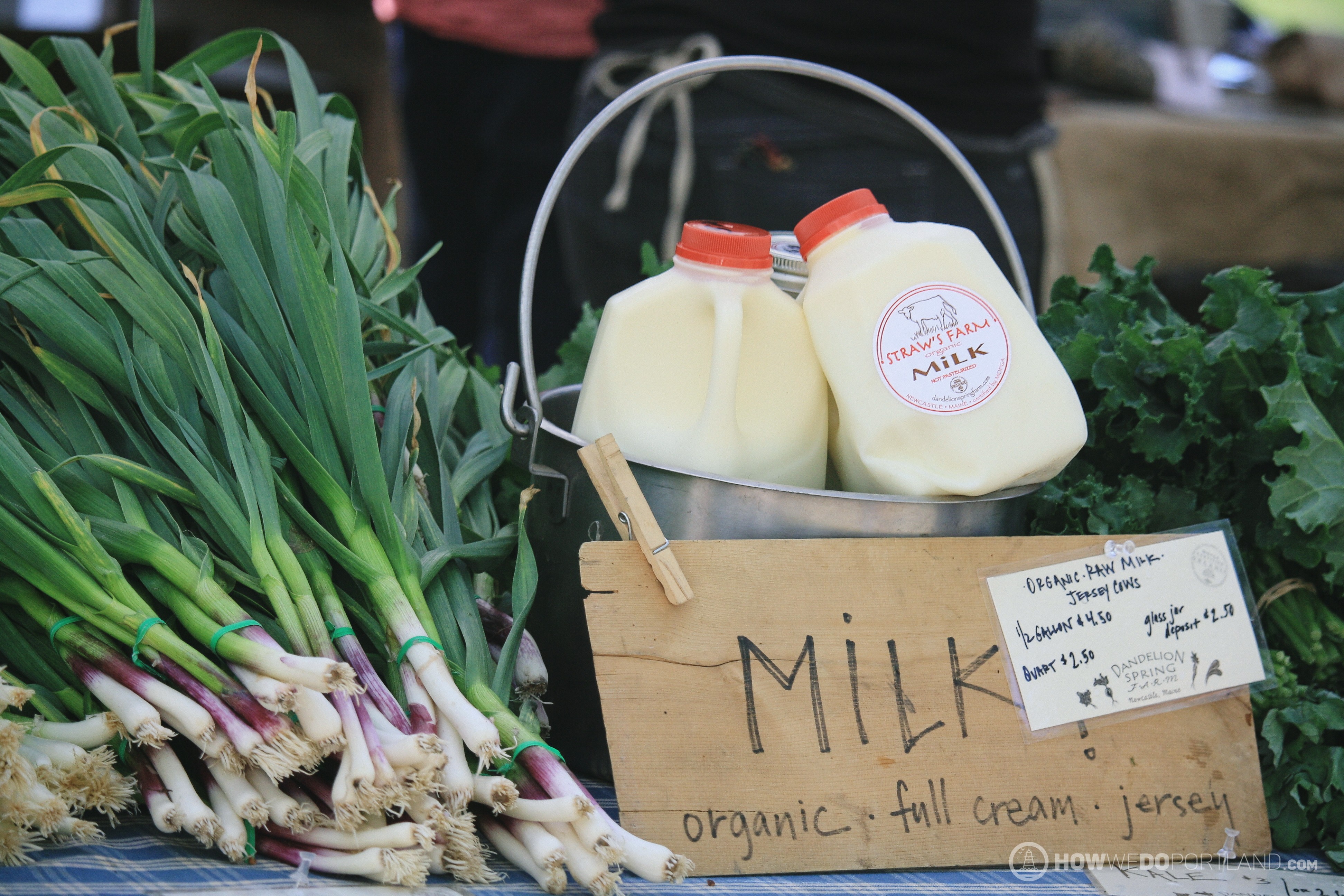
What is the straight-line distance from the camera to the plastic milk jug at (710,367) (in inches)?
35.6

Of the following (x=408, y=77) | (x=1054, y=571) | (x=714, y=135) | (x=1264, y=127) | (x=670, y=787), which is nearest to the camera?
(x=670, y=787)

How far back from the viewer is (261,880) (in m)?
0.74

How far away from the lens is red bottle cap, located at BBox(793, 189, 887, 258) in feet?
3.12

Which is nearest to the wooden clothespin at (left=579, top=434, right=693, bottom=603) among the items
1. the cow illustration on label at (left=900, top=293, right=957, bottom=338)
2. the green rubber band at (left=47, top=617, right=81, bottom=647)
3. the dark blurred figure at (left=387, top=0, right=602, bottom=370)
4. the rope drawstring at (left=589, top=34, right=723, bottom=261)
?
the cow illustration on label at (left=900, top=293, right=957, bottom=338)

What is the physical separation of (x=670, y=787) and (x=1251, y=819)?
0.55 metres

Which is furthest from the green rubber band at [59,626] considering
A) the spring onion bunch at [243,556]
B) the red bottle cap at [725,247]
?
the red bottle cap at [725,247]

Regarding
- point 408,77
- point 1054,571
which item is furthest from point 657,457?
point 408,77

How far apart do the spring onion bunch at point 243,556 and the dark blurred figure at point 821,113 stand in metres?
1.06

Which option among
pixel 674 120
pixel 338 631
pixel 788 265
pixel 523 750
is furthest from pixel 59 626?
pixel 674 120

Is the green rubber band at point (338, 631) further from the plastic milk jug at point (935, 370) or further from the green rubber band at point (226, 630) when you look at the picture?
the plastic milk jug at point (935, 370)

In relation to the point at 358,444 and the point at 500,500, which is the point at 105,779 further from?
the point at 500,500

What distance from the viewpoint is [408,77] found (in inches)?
109

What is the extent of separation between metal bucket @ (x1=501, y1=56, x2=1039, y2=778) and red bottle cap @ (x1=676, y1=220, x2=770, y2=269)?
131 millimetres

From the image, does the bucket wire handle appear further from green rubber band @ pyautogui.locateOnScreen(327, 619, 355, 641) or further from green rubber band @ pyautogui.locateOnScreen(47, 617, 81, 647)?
green rubber band @ pyautogui.locateOnScreen(47, 617, 81, 647)
